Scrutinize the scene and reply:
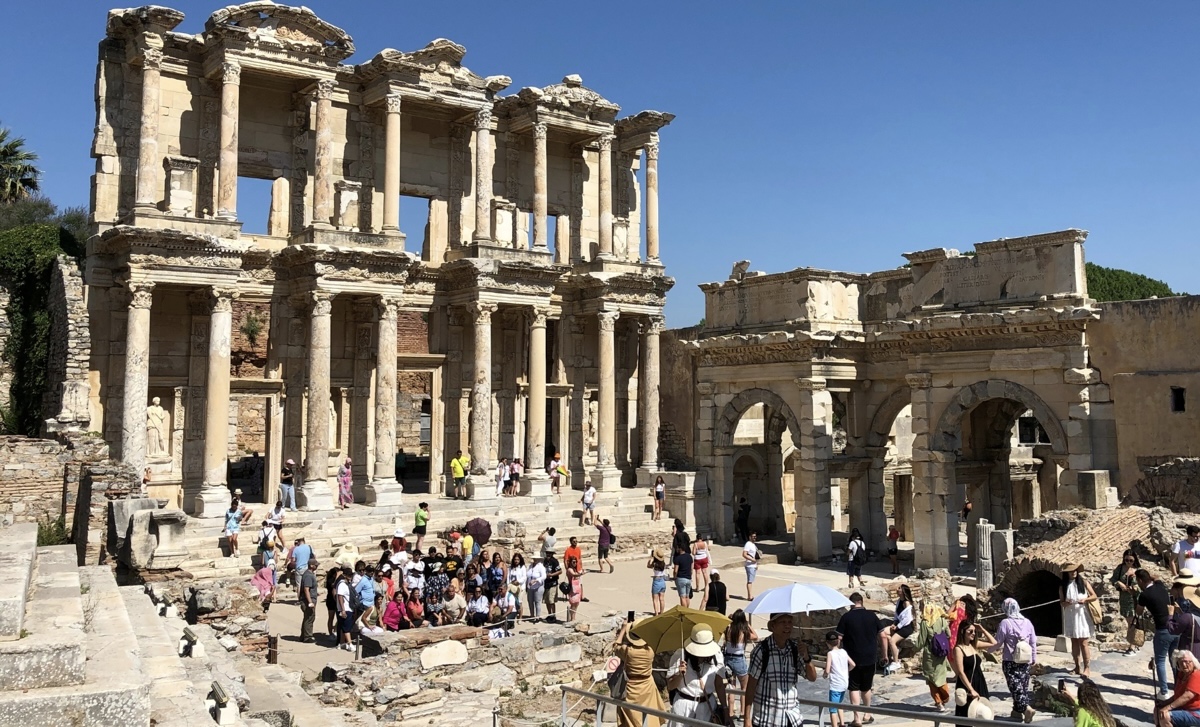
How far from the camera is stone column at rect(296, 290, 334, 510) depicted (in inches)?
870

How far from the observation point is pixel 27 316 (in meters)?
22.6

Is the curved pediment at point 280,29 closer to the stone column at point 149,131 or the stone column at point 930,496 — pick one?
the stone column at point 149,131

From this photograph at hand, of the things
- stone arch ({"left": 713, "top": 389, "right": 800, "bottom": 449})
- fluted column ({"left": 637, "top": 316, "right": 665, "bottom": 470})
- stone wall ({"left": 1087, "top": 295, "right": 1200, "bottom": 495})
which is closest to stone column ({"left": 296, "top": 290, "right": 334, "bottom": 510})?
fluted column ({"left": 637, "top": 316, "right": 665, "bottom": 470})

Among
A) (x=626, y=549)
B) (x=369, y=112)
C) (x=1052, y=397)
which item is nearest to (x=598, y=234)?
(x=369, y=112)

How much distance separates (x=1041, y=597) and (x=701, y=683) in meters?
10.5

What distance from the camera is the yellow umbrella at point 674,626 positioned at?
10.0 meters

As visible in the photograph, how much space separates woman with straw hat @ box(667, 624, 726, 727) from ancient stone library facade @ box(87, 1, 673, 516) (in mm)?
14765

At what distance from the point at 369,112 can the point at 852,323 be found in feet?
44.9

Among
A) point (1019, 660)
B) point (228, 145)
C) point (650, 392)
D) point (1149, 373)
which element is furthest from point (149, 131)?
point (1149, 373)

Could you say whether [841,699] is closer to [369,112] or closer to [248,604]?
[248,604]

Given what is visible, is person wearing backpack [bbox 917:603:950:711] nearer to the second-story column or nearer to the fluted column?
the fluted column

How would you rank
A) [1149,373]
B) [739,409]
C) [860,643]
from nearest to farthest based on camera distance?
1. [860,643]
2. [1149,373]
3. [739,409]

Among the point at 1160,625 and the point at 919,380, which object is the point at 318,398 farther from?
the point at 1160,625

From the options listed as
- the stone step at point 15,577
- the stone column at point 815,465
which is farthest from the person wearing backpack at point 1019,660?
the stone column at point 815,465
